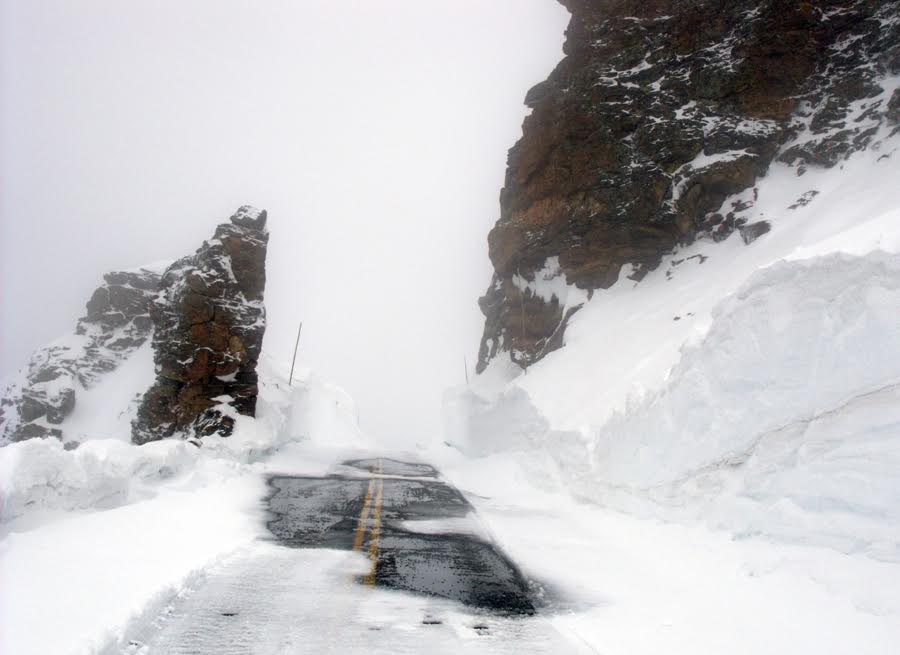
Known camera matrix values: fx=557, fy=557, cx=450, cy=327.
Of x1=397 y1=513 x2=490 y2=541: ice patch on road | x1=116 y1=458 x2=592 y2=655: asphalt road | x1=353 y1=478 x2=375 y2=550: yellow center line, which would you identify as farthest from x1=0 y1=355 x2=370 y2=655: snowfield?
x1=397 y1=513 x2=490 y2=541: ice patch on road

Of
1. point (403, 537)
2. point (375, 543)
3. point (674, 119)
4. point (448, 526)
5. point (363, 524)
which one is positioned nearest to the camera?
point (375, 543)

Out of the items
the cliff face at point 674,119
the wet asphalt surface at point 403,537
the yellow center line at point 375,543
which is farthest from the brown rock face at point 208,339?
the cliff face at point 674,119

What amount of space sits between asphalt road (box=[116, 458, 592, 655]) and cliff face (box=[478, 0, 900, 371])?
19632 mm

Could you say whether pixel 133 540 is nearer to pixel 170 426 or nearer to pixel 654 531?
pixel 654 531

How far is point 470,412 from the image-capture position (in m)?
37.6

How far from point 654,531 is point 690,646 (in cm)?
487

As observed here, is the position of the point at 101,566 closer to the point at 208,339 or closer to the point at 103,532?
the point at 103,532

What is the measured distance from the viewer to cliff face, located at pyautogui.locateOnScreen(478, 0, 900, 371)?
2358cm

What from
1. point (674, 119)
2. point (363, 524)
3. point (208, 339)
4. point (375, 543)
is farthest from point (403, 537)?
point (674, 119)

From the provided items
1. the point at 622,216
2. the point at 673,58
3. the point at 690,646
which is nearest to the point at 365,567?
the point at 690,646

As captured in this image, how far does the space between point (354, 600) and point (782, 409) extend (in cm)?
667

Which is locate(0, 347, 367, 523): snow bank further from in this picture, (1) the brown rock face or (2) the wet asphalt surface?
(2) the wet asphalt surface

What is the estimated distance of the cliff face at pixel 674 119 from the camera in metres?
23.6

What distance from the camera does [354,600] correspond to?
6.39 meters
